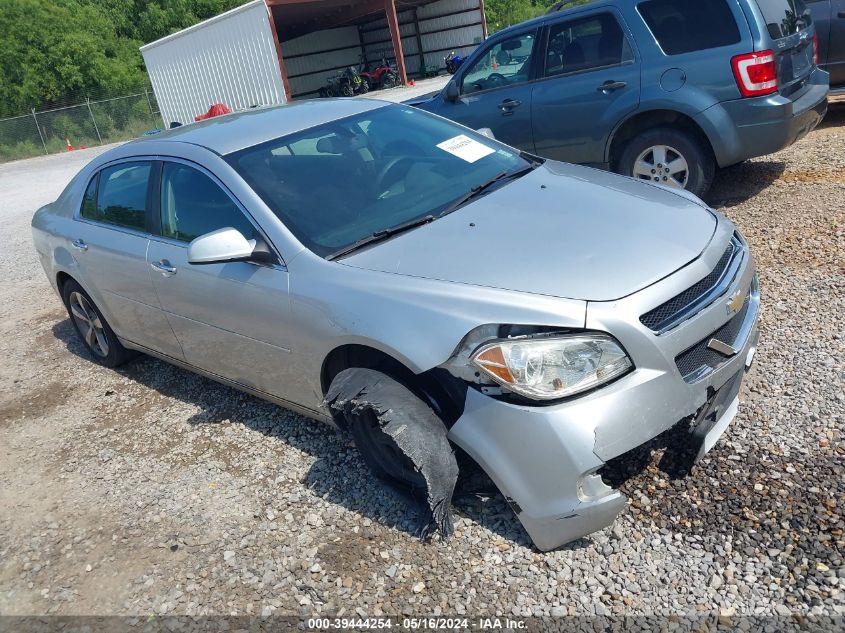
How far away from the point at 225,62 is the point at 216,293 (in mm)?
24063

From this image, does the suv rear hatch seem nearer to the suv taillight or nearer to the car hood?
the suv taillight

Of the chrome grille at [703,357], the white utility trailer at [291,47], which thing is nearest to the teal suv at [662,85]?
the chrome grille at [703,357]

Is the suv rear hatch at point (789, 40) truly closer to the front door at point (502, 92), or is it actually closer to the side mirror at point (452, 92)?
the front door at point (502, 92)

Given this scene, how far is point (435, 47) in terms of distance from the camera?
36.5m

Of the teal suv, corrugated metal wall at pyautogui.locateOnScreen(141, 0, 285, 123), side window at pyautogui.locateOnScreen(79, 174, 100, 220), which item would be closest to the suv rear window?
the teal suv

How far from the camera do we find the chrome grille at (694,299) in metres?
2.68

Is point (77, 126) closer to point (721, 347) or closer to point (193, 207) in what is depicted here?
point (193, 207)

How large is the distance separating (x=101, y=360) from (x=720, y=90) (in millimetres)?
5289

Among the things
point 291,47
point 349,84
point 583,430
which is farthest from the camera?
point 291,47

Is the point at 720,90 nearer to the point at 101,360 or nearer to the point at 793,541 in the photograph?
the point at 793,541

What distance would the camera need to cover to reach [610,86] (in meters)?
6.17

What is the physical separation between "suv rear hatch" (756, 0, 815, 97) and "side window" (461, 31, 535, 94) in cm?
205

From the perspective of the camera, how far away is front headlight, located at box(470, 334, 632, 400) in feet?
8.54

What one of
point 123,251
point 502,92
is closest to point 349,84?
point 502,92
